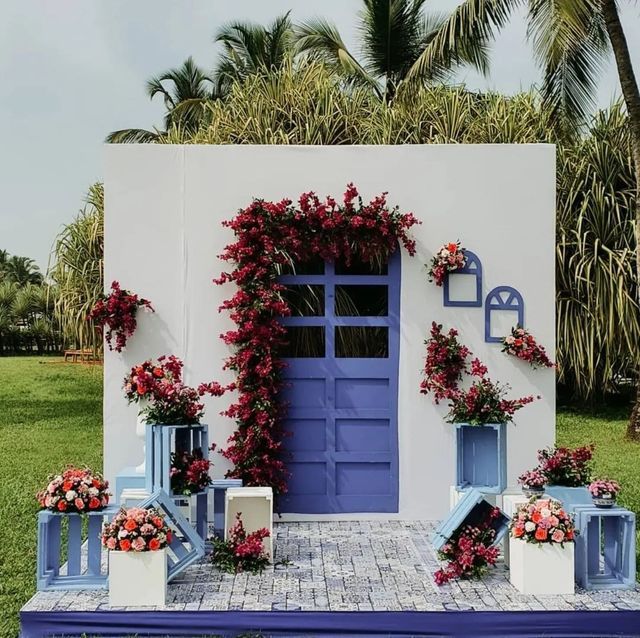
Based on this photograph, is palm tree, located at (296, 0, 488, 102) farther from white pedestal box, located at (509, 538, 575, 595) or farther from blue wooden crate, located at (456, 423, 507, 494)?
white pedestal box, located at (509, 538, 575, 595)

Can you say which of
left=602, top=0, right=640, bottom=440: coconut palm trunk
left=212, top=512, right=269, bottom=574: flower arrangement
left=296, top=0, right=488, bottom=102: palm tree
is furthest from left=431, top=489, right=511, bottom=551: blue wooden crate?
left=296, top=0, right=488, bottom=102: palm tree

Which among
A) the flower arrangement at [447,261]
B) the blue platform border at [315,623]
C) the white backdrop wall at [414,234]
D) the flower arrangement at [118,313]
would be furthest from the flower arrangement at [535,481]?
the flower arrangement at [118,313]

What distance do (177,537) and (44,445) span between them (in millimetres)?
6775

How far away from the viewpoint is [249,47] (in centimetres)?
1819

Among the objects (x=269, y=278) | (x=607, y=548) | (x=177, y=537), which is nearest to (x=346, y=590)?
(x=177, y=537)

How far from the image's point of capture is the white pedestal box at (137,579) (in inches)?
156

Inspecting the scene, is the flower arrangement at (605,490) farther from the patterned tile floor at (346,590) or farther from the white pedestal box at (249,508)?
the white pedestal box at (249,508)

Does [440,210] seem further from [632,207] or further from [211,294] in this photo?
[632,207]

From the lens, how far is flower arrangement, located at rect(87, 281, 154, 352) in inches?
225

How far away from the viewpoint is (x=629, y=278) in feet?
33.7

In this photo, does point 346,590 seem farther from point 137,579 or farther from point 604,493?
point 604,493

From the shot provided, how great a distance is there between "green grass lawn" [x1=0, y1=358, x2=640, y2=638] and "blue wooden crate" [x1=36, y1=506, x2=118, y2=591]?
0.93 ft

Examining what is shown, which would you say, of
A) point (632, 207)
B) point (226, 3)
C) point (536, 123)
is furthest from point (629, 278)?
point (226, 3)

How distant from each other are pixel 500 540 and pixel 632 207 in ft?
23.9
